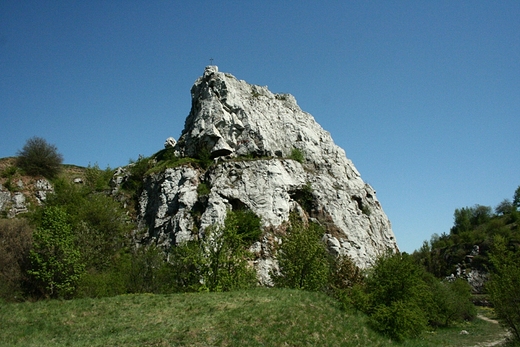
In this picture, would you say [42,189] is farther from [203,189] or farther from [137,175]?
[203,189]

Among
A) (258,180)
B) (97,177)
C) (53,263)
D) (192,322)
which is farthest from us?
(97,177)

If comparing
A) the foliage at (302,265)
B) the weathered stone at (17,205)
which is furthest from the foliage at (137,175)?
the foliage at (302,265)

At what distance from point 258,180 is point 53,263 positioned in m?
23.7

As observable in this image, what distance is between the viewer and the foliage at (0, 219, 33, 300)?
103 feet

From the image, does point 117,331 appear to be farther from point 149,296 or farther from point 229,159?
point 229,159

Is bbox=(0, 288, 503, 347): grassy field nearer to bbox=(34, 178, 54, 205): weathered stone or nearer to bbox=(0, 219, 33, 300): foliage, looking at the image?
bbox=(0, 219, 33, 300): foliage

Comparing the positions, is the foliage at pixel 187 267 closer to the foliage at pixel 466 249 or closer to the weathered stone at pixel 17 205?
the weathered stone at pixel 17 205

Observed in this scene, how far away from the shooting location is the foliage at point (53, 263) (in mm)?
32688

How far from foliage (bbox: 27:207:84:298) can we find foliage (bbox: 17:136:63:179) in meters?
28.4

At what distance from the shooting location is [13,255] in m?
33.4

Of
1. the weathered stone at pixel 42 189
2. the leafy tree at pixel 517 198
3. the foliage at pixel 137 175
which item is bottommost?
the weathered stone at pixel 42 189

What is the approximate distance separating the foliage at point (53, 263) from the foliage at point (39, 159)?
28.4m

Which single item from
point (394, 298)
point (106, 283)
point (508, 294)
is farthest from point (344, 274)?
point (106, 283)

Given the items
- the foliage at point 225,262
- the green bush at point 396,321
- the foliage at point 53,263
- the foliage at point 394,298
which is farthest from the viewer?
the foliage at point 225,262
